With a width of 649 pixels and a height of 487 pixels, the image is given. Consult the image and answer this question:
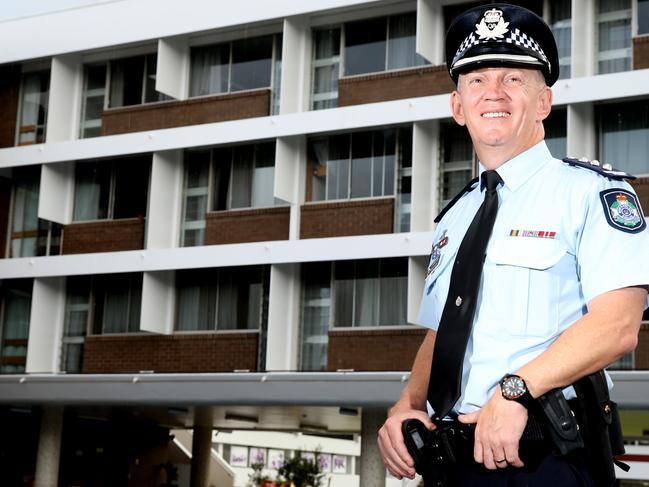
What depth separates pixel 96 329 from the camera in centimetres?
2470

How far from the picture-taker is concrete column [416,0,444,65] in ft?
69.7

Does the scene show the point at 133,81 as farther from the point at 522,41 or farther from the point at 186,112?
the point at 522,41

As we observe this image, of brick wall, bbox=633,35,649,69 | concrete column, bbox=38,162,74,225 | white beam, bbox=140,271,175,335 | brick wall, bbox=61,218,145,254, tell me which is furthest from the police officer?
concrete column, bbox=38,162,74,225

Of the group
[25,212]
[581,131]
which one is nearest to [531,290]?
[581,131]

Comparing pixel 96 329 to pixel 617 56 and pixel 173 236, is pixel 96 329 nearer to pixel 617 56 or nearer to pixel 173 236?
pixel 173 236

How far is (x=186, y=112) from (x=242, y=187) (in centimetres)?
191

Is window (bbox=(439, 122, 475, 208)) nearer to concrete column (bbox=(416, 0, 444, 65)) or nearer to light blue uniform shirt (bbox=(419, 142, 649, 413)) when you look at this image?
concrete column (bbox=(416, 0, 444, 65))

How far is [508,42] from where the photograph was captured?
2.49 metres

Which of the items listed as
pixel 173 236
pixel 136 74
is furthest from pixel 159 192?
pixel 136 74

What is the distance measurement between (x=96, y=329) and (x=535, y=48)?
75.0ft

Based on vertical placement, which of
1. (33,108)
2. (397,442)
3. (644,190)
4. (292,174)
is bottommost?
(397,442)

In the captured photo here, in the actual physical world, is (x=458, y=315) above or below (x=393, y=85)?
below

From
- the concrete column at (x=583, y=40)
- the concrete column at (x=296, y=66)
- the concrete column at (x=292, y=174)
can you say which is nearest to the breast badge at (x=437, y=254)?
the concrete column at (x=583, y=40)

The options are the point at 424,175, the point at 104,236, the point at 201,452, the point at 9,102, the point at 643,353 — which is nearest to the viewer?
the point at 643,353
